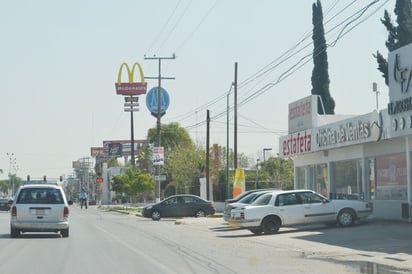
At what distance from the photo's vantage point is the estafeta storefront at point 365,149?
2400cm

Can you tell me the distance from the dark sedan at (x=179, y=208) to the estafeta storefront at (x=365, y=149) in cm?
557

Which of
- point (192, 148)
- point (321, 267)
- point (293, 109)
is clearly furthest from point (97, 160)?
point (321, 267)

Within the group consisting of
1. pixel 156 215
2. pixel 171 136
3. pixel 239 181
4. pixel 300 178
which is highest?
pixel 171 136

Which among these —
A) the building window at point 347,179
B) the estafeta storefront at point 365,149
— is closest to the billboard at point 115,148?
the estafeta storefront at point 365,149

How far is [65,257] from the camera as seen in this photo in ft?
55.0

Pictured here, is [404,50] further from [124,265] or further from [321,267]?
[124,265]

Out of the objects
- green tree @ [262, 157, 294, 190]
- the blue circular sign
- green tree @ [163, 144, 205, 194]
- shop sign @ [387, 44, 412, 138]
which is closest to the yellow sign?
shop sign @ [387, 44, 412, 138]

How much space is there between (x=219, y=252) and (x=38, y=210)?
714 cm

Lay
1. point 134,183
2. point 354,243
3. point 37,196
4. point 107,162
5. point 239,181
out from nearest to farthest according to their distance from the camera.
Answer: point 354,243 < point 37,196 < point 239,181 < point 134,183 < point 107,162

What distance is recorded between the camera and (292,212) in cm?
2567

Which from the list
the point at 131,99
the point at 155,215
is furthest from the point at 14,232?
the point at 131,99

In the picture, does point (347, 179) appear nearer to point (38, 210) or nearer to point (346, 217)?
point (346, 217)

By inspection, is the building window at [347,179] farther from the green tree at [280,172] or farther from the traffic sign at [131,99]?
the traffic sign at [131,99]

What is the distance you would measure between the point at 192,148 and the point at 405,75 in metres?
56.2
